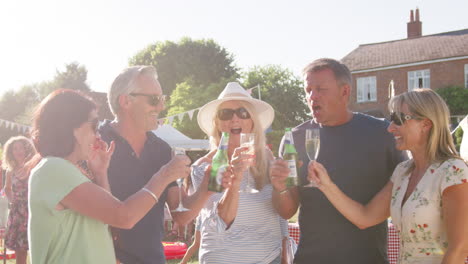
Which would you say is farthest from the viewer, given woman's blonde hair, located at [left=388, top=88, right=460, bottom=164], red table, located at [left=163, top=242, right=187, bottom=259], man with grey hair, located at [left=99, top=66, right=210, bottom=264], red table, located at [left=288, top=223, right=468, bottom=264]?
red table, located at [left=163, top=242, right=187, bottom=259]

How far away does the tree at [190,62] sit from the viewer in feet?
140

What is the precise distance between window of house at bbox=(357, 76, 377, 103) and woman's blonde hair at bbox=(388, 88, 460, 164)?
32.2 meters

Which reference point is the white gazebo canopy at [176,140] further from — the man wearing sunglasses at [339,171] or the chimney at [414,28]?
the chimney at [414,28]

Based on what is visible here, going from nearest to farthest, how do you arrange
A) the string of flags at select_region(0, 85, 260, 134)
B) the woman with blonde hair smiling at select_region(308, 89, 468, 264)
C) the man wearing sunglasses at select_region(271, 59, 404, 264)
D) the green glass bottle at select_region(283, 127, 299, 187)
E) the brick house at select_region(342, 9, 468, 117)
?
the woman with blonde hair smiling at select_region(308, 89, 468, 264) < the green glass bottle at select_region(283, 127, 299, 187) < the man wearing sunglasses at select_region(271, 59, 404, 264) < the string of flags at select_region(0, 85, 260, 134) < the brick house at select_region(342, 9, 468, 117)

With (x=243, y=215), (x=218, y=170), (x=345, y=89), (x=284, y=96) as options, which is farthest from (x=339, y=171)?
(x=284, y=96)

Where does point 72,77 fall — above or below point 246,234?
above

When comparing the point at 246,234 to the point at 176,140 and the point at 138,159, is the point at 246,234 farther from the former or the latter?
the point at 176,140

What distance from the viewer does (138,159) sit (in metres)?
3.17

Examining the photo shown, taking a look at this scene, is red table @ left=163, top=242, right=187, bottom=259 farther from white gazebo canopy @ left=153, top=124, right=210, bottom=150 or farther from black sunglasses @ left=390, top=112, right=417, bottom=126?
black sunglasses @ left=390, top=112, right=417, bottom=126

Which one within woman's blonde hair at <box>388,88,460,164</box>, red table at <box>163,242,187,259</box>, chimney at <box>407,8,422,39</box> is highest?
chimney at <box>407,8,422,39</box>

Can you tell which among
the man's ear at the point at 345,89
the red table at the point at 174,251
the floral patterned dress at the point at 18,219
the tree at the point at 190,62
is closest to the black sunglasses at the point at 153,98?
the man's ear at the point at 345,89

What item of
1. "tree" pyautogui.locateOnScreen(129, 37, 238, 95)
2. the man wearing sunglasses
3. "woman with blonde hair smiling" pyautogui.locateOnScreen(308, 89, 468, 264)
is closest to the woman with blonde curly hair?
the man wearing sunglasses

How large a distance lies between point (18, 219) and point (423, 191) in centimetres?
663

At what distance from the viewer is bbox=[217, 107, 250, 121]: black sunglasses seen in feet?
12.3
